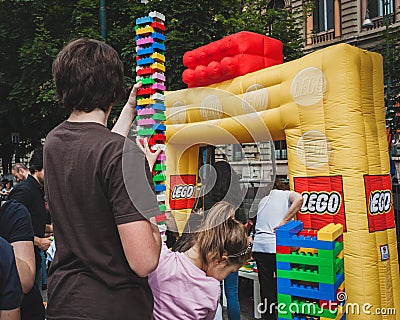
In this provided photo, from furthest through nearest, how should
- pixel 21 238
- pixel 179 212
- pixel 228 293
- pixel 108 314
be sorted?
pixel 179 212 < pixel 228 293 < pixel 21 238 < pixel 108 314

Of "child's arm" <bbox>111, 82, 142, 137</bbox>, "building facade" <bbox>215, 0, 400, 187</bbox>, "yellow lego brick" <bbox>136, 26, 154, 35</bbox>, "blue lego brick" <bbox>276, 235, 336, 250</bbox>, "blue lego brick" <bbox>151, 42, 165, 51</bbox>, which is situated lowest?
"blue lego brick" <bbox>276, 235, 336, 250</bbox>

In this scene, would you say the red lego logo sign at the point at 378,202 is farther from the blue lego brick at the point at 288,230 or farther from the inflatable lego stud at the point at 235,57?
the inflatable lego stud at the point at 235,57

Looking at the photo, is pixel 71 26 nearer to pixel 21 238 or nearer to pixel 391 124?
pixel 391 124

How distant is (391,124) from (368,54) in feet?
13.9

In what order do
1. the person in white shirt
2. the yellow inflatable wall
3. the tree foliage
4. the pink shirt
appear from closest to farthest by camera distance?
the pink shirt
the yellow inflatable wall
the person in white shirt
the tree foliage

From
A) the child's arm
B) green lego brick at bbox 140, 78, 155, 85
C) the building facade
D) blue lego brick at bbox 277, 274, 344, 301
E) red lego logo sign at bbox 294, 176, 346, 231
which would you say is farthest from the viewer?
the building facade

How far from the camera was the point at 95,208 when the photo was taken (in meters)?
1.42

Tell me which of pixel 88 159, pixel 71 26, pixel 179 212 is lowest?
pixel 179 212

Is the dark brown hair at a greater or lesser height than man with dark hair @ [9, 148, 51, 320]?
greater

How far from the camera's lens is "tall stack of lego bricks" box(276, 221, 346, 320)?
3.62 m

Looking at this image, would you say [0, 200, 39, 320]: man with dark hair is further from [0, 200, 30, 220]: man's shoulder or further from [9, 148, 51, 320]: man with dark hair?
[9, 148, 51, 320]: man with dark hair

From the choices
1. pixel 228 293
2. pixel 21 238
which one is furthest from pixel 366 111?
pixel 21 238

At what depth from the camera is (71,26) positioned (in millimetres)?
11086

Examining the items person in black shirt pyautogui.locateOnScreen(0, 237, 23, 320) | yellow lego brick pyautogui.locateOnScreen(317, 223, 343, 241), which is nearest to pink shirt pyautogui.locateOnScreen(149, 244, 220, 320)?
person in black shirt pyautogui.locateOnScreen(0, 237, 23, 320)
